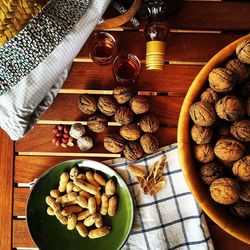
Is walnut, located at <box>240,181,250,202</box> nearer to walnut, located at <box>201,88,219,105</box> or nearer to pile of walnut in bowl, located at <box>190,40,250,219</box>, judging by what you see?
pile of walnut in bowl, located at <box>190,40,250,219</box>

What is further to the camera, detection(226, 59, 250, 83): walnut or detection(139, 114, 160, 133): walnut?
detection(139, 114, 160, 133): walnut

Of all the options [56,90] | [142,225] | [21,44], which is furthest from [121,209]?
[21,44]

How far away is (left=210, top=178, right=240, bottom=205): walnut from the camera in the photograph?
0.68 meters

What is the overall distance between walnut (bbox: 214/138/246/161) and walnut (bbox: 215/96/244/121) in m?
0.04

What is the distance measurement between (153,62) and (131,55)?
97 millimetres

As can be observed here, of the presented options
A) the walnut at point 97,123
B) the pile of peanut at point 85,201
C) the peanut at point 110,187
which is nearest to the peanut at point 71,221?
the pile of peanut at point 85,201

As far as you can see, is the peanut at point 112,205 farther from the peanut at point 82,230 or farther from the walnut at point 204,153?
the walnut at point 204,153

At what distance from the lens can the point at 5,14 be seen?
70 centimetres

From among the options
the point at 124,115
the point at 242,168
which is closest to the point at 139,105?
the point at 124,115

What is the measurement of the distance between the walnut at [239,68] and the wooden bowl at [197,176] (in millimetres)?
21

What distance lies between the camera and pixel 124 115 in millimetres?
867

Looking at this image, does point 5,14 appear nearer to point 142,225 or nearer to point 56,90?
point 56,90

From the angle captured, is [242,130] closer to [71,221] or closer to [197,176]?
[197,176]

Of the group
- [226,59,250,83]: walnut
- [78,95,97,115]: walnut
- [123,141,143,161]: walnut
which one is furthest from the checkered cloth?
[226,59,250,83]: walnut
